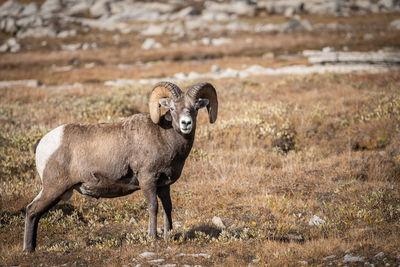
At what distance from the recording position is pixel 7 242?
8383mm

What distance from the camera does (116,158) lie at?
7.74 metres

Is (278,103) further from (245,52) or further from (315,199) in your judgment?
(245,52)

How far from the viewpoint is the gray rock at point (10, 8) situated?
109 meters

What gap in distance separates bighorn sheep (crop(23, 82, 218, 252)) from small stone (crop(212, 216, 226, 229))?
1.32 meters

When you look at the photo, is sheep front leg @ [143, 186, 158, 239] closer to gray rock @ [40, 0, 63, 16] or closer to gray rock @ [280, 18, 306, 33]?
gray rock @ [280, 18, 306, 33]

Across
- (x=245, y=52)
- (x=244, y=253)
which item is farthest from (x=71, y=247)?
(x=245, y=52)

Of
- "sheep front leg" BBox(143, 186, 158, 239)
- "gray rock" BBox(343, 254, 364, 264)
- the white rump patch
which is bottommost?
"gray rock" BBox(343, 254, 364, 264)

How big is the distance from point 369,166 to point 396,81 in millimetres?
12760

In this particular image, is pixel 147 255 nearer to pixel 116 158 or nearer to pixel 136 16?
pixel 116 158

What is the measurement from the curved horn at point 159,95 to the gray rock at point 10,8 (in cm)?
11441

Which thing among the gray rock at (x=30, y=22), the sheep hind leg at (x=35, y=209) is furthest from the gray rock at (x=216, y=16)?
the sheep hind leg at (x=35, y=209)

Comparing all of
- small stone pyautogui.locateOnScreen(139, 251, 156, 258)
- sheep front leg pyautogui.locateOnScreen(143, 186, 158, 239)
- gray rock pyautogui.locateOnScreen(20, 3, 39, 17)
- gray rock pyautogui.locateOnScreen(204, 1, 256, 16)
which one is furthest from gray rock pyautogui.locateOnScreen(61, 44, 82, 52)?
small stone pyautogui.locateOnScreen(139, 251, 156, 258)

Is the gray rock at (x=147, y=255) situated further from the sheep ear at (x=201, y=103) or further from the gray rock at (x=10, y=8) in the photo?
the gray rock at (x=10, y=8)

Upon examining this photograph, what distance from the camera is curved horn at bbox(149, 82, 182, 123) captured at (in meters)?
7.85
